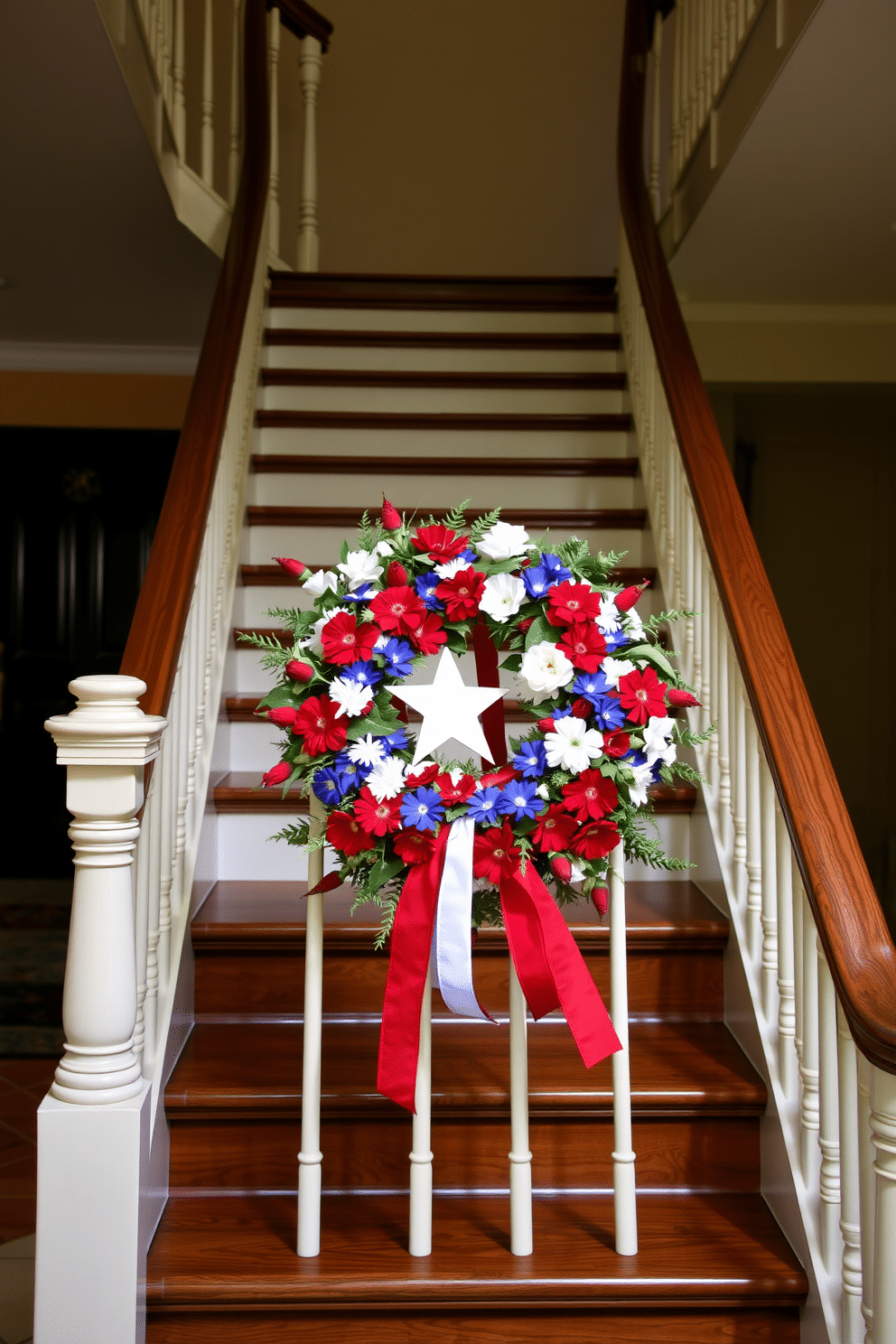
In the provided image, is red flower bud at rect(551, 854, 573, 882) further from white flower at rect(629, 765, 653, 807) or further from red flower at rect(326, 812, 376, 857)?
red flower at rect(326, 812, 376, 857)

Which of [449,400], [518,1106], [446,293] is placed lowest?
[518,1106]

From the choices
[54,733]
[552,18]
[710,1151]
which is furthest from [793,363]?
→ [54,733]

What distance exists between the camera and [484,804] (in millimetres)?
1402

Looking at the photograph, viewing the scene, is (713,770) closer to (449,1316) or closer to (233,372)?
(449,1316)

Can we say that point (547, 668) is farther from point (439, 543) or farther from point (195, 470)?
A: point (195, 470)

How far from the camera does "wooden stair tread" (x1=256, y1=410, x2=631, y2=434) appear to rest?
336 cm

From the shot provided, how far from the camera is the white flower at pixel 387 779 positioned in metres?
1.38

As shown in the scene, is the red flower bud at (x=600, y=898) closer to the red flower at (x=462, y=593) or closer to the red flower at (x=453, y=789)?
the red flower at (x=453, y=789)

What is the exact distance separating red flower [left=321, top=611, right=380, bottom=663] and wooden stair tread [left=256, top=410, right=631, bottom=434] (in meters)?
2.08

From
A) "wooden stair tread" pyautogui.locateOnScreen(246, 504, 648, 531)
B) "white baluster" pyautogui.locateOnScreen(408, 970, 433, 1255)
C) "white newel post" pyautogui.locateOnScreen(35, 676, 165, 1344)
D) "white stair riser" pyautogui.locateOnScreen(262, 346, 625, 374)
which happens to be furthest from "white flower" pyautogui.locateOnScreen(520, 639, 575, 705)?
"white stair riser" pyautogui.locateOnScreen(262, 346, 625, 374)

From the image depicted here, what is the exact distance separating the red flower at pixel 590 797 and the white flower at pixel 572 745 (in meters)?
0.02

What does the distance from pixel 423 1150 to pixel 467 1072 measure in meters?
0.34

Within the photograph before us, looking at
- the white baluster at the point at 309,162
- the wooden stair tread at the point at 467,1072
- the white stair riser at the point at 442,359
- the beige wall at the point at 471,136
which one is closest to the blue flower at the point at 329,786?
the wooden stair tread at the point at 467,1072

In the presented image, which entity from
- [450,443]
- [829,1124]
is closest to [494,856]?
[829,1124]
